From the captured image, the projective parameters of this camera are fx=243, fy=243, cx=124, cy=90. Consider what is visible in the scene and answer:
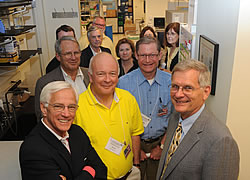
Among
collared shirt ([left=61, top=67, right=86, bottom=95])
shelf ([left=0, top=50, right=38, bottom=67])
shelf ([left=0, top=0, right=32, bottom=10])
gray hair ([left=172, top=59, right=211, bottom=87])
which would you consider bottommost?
collared shirt ([left=61, top=67, right=86, bottom=95])

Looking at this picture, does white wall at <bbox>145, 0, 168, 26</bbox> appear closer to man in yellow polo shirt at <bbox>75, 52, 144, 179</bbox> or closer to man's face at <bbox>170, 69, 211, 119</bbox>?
man in yellow polo shirt at <bbox>75, 52, 144, 179</bbox>

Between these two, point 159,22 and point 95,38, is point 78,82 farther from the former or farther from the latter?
point 159,22

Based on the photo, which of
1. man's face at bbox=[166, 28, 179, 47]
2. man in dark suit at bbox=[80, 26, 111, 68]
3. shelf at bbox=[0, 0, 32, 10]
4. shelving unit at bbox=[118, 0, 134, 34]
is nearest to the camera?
shelf at bbox=[0, 0, 32, 10]

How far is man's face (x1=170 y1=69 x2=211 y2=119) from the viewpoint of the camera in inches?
53.7

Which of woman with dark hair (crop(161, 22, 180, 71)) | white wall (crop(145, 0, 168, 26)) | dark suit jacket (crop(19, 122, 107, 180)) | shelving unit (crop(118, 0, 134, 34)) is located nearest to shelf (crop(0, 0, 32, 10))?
dark suit jacket (crop(19, 122, 107, 180))

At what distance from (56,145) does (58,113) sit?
0.60ft

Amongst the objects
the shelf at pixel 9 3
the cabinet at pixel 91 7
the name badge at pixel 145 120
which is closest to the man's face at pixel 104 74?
the name badge at pixel 145 120

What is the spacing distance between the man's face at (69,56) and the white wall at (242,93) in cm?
145

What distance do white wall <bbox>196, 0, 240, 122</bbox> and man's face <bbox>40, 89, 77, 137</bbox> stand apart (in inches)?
44.9

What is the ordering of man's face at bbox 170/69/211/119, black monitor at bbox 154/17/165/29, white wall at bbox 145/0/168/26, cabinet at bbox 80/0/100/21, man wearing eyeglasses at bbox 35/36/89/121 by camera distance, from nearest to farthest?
man's face at bbox 170/69/211/119
man wearing eyeglasses at bbox 35/36/89/121
black monitor at bbox 154/17/165/29
white wall at bbox 145/0/168/26
cabinet at bbox 80/0/100/21

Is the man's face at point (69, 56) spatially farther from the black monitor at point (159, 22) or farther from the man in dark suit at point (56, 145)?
the black monitor at point (159, 22)

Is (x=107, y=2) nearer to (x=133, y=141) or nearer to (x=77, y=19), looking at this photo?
(x=77, y=19)

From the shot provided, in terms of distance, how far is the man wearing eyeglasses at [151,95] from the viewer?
2193mm

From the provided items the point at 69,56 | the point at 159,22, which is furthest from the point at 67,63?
the point at 159,22
